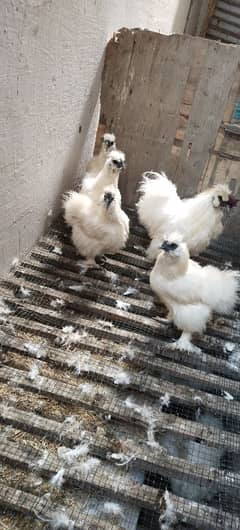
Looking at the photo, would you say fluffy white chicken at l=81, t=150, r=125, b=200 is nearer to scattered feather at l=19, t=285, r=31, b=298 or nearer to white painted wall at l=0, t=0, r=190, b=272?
white painted wall at l=0, t=0, r=190, b=272

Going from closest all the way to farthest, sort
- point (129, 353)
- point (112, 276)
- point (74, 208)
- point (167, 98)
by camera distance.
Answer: point (129, 353), point (112, 276), point (74, 208), point (167, 98)

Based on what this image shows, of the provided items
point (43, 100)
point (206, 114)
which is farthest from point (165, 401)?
point (206, 114)

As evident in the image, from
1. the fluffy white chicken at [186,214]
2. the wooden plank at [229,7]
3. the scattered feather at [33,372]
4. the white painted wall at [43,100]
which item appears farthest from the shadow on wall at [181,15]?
the scattered feather at [33,372]

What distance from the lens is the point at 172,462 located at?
1.86m

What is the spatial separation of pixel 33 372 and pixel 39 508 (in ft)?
2.16

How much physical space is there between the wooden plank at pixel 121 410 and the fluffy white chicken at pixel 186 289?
546 mm

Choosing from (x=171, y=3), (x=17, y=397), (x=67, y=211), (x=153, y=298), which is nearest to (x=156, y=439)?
(x=17, y=397)

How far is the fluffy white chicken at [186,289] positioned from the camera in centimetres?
252

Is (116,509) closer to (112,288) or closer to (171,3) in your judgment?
(112,288)

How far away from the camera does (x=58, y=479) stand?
173cm

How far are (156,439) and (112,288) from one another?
A: 1.12m

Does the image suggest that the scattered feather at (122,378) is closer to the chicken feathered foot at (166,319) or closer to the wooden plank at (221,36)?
the chicken feathered foot at (166,319)

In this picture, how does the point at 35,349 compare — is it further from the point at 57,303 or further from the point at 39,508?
the point at 39,508

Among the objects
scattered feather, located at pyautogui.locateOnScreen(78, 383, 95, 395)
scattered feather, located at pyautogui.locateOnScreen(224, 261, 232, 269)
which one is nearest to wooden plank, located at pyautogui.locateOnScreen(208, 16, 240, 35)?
scattered feather, located at pyautogui.locateOnScreen(224, 261, 232, 269)
